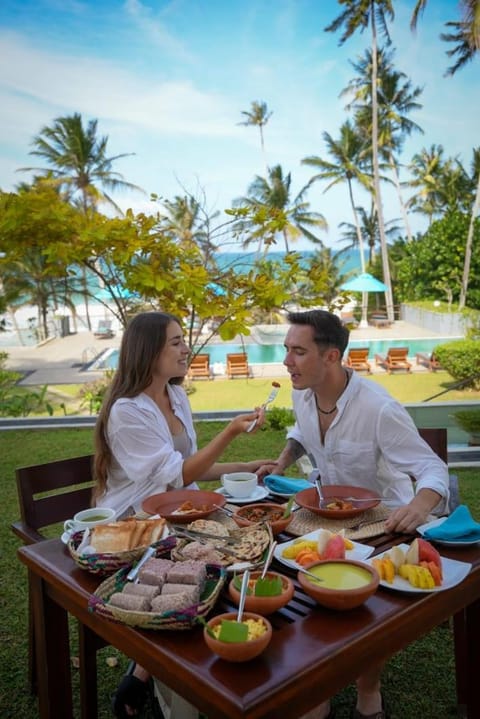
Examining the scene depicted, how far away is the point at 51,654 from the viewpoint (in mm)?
1763

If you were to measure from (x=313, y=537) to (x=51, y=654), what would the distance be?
2.76 feet

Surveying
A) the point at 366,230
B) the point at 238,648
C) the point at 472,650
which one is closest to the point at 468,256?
the point at 366,230

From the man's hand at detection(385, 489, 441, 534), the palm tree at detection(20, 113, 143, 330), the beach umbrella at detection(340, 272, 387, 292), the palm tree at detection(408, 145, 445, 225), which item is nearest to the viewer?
the man's hand at detection(385, 489, 441, 534)

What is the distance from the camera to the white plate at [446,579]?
1.40 meters

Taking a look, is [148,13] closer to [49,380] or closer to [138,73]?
[138,73]

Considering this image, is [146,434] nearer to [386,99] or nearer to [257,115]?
[386,99]

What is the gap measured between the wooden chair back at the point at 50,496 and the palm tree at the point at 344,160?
101ft

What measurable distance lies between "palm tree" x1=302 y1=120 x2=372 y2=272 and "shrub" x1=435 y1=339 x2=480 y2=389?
62.5ft

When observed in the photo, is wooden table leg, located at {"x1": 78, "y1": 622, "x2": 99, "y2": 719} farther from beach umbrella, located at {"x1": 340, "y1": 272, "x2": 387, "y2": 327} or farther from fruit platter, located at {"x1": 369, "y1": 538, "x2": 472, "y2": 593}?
beach umbrella, located at {"x1": 340, "y1": 272, "x2": 387, "y2": 327}

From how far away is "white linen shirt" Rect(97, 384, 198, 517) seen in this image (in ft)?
7.39

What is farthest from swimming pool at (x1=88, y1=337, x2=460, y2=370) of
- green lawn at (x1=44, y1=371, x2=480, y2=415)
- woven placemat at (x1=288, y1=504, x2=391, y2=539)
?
woven placemat at (x1=288, y1=504, x2=391, y2=539)

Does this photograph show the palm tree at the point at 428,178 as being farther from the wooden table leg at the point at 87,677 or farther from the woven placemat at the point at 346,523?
the wooden table leg at the point at 87,677

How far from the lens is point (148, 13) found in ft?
131

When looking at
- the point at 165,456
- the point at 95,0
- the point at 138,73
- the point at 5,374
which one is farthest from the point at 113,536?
the point at 138,73
